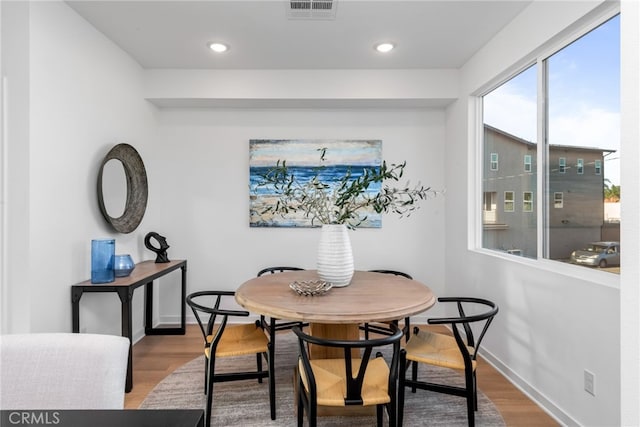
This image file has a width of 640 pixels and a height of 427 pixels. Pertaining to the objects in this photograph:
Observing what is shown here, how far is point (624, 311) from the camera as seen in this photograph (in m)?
0.95

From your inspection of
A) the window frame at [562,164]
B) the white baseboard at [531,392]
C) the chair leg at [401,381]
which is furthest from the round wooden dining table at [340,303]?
the window frame at [562,164]

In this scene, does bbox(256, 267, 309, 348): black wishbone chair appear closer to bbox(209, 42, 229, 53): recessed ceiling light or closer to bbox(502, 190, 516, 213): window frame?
bbox(502, 190, 516, 213): window frame

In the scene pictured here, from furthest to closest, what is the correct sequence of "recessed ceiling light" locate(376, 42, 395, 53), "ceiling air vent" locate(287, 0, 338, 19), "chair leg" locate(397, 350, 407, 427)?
"recessed ceiling light" locate(376, 42, 395, 53)
"ceiling air vent" locate(287, 0, 338, 19)
"chair leg" locate(397, 350, 407, 427)

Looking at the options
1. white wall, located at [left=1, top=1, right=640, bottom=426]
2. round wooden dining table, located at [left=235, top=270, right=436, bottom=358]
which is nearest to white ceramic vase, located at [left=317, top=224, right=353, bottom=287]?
round wooden dining table, located at [left=235, top=270, right=436, bottom=358]

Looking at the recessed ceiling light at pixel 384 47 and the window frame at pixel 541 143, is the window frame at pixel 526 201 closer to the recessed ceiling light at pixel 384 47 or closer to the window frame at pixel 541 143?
the window frame at pixel 541 143

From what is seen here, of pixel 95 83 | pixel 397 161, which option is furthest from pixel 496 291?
pixel 95 83

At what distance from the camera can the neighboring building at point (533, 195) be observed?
1975 mm

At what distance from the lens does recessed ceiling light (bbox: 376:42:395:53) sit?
2.87 metres

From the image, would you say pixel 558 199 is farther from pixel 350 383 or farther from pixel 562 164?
pixel 350 383

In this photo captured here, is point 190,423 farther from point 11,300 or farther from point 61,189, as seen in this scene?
point 61,189

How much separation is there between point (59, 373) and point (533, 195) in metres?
2.76

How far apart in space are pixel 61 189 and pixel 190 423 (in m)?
2.21

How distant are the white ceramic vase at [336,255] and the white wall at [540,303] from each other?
48.9 inches
